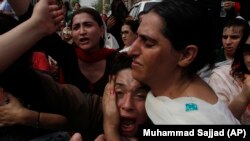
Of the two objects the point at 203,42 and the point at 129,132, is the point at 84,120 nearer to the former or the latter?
the point at 129,132

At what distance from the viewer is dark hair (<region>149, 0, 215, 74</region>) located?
1.70 m

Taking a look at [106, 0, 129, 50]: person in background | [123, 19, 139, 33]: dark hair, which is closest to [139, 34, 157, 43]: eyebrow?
[123, 19, 139, 33]: dark hair

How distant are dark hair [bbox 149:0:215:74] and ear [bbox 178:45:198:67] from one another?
17 millimetres

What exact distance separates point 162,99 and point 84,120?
47 centimetres

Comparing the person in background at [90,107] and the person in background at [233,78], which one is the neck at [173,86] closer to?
the person in background at [90,107]

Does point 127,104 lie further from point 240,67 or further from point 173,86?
point 240,67

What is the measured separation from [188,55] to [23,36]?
648 mm

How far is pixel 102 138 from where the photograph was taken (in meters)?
1.95

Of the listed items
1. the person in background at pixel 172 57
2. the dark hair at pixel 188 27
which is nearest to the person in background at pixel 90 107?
the person in background at pixel 172 57

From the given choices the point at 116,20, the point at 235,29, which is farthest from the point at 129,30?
the point at 116,20

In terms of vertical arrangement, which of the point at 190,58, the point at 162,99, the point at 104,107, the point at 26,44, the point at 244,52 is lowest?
the point at 244,52

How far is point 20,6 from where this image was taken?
1.90 m

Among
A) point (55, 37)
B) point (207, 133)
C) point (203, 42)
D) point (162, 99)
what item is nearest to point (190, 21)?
point (203, 42)

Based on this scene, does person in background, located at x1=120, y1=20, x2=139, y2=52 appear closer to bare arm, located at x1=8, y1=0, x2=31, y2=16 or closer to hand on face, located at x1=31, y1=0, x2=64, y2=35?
bare arm, located at x1=8, y1=0, x2=31, y2=16
